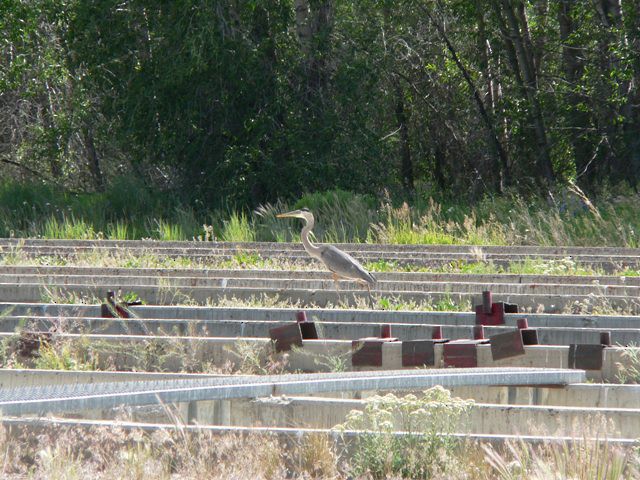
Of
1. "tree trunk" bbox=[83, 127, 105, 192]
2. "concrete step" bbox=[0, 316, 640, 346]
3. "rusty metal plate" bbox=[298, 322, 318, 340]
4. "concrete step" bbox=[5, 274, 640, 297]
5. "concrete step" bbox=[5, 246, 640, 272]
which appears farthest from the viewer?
"tree trunk" bbox=[83, 127, 105, 192]

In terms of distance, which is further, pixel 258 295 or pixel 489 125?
pixel 489 125

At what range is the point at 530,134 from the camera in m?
26.9

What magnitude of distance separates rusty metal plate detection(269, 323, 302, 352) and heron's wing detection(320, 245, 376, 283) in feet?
8.84

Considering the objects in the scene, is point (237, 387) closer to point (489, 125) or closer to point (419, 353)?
point (419, 353)

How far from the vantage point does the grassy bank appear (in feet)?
55.5

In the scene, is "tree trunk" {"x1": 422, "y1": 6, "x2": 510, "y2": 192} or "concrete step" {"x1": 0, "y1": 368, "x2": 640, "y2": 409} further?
"tree trunk" {"x1": 422, "y1": 6, "x2": 510, "y2": 192}

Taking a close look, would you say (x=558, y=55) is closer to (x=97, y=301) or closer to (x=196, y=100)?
(x=196, y=100)

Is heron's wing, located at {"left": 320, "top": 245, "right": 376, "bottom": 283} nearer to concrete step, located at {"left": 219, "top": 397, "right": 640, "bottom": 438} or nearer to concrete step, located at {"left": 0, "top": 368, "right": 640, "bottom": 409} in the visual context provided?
concrete step, located at {"left": 0, "top": 368, "right": 640, "bottom": 409}

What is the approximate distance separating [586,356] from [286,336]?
6.59ft

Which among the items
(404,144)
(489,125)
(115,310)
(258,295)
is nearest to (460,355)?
(115,310)

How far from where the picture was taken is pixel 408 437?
4.84 metres

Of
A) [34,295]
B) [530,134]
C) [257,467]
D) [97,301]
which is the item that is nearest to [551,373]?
[257,467]

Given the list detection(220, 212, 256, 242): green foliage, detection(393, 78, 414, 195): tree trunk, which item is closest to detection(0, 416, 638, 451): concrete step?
detection(220, 212, 256, 242): green foliage

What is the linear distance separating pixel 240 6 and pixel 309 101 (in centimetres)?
291
